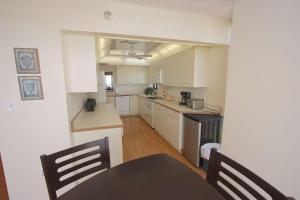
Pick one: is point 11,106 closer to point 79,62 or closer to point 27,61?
point 27,61

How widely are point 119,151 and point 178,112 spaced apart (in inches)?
54.8

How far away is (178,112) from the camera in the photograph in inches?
112

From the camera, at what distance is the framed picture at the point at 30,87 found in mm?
1430

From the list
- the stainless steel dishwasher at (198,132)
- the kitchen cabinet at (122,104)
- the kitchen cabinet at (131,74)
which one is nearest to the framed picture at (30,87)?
the stainless steel dishwasher at (198,132)

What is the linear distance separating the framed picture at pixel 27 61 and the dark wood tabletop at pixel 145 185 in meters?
1.27

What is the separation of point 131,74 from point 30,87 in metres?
4.57

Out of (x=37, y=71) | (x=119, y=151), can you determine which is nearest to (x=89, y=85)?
(x=37, y=71)

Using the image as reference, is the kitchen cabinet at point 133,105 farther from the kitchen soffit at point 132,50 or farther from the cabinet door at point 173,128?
the cabinet door at point 173,128

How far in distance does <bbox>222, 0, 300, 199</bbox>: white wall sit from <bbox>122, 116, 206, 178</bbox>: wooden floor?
1316mm

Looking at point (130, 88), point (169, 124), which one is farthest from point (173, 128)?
point (130, 88)

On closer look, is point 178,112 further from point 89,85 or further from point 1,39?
point 1,39

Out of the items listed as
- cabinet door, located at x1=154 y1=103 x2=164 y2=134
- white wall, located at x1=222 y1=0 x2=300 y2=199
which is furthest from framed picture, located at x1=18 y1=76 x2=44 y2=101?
cabinet door, located at x1=154 y1=103 x2=164 y2=134

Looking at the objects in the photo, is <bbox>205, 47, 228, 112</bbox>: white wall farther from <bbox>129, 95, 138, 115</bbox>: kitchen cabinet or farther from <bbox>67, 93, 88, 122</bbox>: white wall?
<bbox>129, 95, 138, 115</bbox>: kitchen cabinet

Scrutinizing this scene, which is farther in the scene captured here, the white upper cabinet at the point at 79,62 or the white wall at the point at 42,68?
the white upper cabinet at the point at 79,62
